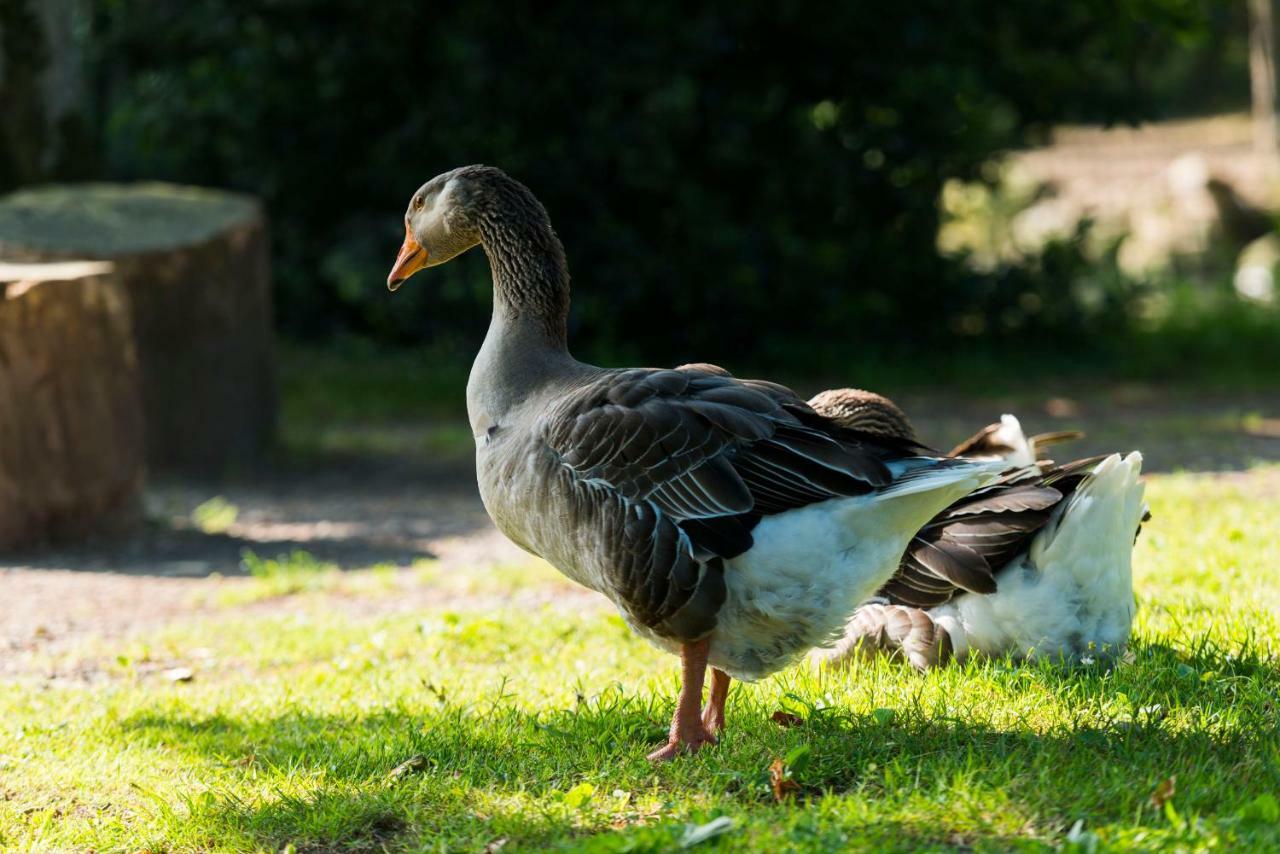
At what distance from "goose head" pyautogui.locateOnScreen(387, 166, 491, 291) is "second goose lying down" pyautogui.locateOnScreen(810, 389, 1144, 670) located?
1.41 m

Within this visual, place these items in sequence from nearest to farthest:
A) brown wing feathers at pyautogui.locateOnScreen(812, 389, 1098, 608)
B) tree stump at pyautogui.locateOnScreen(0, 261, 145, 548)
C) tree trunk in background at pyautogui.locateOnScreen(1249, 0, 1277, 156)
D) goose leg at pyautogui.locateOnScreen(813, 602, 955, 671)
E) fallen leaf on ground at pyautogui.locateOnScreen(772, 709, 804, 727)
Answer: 1. fallen leaf on ground at pyautogui.locateOnScreen(772, 709, 804, 727)
2. brown wing feathers at pyautogui.locateOnScreen(812, 389, 1098, 608)
3. goose leg at pyautogui.locateOnScreen(813, 602, 955, 671)
4. tree stump at pyautogui.locateOnScreen(0, 261, 145, 548)
5. tree trunk in background at pyautogui.locateOnScreen(1249, 0, 1277, 156)

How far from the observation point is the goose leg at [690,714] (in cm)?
408

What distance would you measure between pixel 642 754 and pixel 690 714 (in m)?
0.18

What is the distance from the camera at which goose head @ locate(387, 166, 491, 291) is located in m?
4.79

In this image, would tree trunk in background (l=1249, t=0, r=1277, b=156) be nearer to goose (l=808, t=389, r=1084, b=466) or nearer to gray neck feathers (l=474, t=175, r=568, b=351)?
goose (l=808, t=389, r=1084, b=466)

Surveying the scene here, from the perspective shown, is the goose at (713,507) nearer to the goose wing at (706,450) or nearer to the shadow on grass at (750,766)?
the goose wing at (706,450)

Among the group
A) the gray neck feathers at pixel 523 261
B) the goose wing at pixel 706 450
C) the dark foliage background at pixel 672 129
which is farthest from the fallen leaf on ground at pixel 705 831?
the dark foliage background at pixel 672 129

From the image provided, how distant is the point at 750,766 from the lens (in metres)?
3.92

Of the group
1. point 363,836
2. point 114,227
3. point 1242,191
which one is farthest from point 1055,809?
point 1242,191

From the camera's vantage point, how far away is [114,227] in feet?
33.9

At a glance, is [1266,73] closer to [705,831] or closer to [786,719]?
[786,719]

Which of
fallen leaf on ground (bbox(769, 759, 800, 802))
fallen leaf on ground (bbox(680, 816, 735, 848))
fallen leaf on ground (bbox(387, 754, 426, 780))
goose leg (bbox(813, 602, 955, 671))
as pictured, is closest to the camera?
fallen leaf on ground (bbox(680, 816, 735, 848))

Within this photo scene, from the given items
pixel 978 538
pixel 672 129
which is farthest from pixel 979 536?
pixel 672 129

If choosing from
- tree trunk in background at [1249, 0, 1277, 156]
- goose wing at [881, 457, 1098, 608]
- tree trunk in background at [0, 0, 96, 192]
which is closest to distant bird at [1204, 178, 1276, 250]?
tree trunk in background at [1249, 0, 1277, 156]
